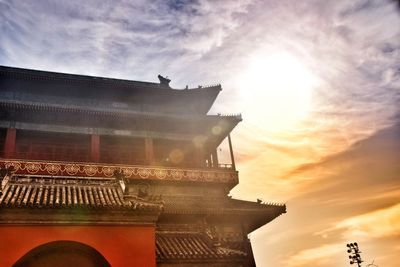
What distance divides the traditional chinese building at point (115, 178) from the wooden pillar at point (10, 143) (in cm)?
7

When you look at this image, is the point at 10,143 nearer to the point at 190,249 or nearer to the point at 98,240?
the point at 98,240

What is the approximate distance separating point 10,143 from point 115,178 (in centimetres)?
720

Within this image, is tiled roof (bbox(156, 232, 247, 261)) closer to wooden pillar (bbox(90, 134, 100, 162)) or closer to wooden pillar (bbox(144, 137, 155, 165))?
wooden pillar (bbox(144, 137, 155, 165))

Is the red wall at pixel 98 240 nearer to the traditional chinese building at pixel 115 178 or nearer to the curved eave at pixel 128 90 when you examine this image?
the traditional chinese building at pixel 115 178

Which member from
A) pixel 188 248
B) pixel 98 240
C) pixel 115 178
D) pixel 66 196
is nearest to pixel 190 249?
pixel 188 248

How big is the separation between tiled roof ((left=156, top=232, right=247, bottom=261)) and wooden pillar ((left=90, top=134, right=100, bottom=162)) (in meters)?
6.54

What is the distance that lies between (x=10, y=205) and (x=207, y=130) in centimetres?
1315

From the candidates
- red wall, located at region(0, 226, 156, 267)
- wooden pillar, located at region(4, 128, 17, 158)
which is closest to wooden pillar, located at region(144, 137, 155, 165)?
wooden pillar, located at region(4, 128, 17, 158)

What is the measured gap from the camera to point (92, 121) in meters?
19.9

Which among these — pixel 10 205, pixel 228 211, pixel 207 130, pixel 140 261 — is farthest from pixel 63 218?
pixel 207 130

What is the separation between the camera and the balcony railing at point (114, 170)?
17062 mm

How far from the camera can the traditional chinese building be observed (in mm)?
10711

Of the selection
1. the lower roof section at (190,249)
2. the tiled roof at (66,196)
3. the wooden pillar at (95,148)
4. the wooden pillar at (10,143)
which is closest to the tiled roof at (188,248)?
the lower roof section at (190,249)

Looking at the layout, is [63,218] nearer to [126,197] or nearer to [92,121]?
[126,197]
